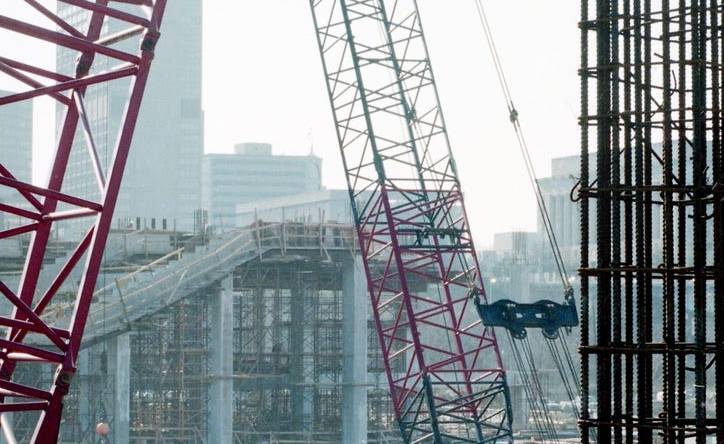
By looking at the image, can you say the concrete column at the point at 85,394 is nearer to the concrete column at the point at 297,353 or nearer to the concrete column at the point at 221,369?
Answer: the concrete column at the point at 221,369

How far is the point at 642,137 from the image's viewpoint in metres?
27.2

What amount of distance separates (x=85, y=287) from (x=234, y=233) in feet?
176

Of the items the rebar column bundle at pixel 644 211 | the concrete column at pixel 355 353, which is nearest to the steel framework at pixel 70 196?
the rebar column bundle at pixel 644 211

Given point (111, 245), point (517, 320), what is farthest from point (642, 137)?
point (111, 245)

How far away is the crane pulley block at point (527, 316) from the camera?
154ft

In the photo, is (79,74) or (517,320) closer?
(79,74)

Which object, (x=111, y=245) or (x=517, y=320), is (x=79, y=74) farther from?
(x=111, y=245)

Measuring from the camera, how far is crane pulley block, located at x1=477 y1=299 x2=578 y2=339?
4694 cm

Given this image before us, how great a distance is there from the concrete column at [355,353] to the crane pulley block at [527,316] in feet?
101

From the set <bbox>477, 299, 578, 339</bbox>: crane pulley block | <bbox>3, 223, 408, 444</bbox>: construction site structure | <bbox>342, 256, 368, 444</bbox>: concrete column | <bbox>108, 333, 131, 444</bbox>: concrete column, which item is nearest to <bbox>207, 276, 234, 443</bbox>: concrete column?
<bbox>3, 223, 408, 444</bbox>: construction site structure

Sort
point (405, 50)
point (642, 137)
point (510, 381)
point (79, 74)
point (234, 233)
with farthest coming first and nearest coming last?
point (510, 381) → point (234, 233) → point (405, 50) → point (642, 137) → point (79, 74)

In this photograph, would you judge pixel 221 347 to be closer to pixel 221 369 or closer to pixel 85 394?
pixel 221 369

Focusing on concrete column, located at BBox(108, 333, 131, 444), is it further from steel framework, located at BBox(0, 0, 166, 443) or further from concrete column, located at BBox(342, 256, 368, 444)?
steel framework, located at BBox(0, 0, 166, 443)

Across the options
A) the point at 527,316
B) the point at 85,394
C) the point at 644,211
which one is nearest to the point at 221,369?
the point at 85,394
